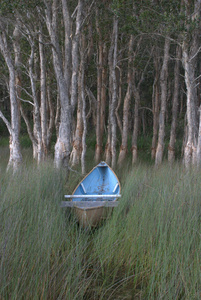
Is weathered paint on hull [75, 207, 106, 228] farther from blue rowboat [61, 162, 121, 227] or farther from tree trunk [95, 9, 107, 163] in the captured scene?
tree trunk [95, 9, 107, 163]

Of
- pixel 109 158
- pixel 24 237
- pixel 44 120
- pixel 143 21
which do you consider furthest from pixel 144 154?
pixel 24 237

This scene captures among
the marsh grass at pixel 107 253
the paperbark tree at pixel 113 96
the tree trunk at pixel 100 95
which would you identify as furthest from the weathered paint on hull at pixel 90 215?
the tree trunk at pixel 100 95

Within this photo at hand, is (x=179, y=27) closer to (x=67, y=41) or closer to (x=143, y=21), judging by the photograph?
(x=143, y=21)

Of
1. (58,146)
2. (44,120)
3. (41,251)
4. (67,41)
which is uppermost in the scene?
(67,41)

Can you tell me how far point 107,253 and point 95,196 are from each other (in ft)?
9.62

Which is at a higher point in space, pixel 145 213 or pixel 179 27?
pixel 179 27

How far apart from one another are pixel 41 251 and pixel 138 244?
152cm

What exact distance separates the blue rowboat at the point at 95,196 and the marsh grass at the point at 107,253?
443 mm

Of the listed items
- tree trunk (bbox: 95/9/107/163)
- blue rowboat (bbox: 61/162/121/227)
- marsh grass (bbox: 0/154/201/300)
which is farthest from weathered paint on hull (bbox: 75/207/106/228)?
tree trunk (bbox: 95/9/107/163)

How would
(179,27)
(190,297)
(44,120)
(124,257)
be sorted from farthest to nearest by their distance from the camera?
(44,120) → (179,27) → (124,257) → (190,297)

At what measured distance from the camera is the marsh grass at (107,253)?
327 centimetres

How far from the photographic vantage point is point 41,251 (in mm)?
3490

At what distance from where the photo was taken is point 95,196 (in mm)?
7387

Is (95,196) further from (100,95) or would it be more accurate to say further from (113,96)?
(100,95)
